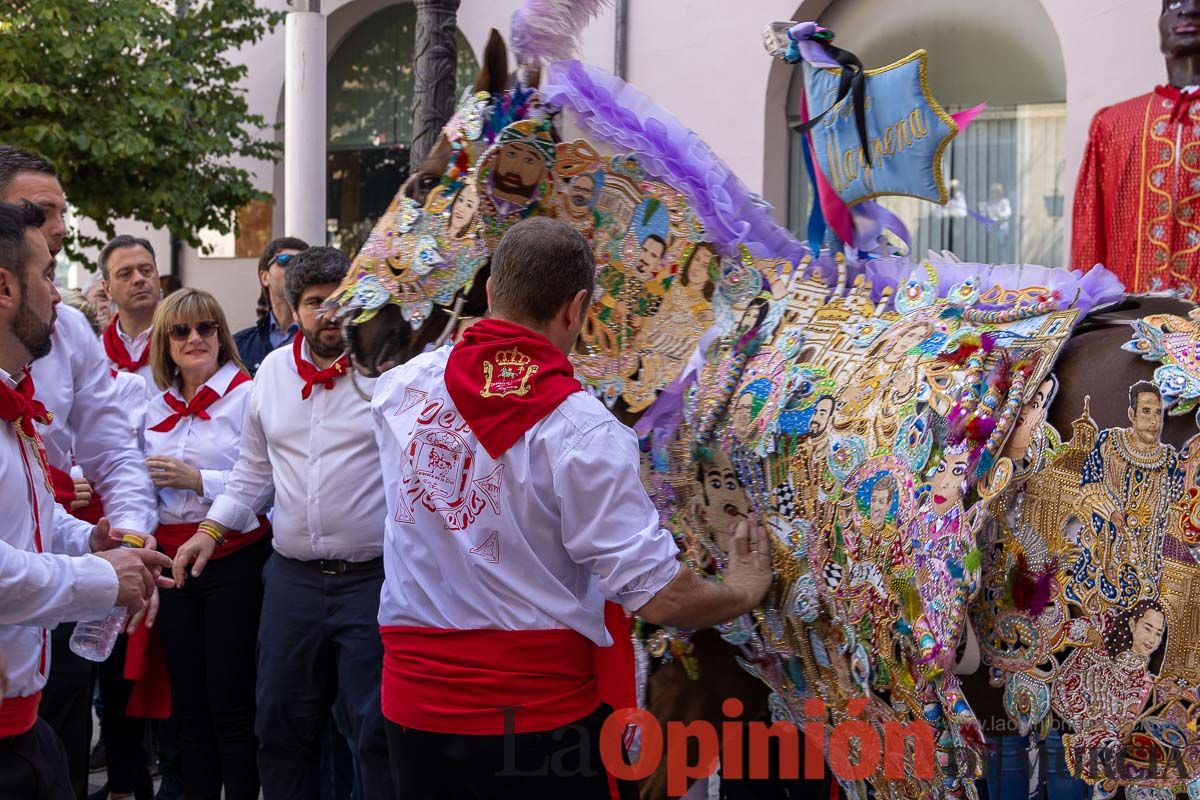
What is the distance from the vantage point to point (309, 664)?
4.04m

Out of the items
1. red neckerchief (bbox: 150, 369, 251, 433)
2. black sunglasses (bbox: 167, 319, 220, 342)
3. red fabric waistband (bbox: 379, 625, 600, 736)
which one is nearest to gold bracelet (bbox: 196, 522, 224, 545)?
red neckerchief (bbox: 150, 369, 251, 433)

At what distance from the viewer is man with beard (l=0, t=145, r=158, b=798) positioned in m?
3.67

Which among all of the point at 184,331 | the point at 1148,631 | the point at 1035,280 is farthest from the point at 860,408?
the point at 184,331

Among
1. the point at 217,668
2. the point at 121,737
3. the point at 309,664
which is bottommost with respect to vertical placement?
the point at 121,737

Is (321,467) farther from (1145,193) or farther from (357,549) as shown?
(1145,193)

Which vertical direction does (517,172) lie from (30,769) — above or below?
above

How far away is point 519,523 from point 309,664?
5.42 feet

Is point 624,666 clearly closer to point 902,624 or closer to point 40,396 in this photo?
point 902,624

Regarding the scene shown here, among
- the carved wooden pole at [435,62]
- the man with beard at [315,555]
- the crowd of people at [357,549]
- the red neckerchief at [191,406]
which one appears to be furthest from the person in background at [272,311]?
the crowd of people at [357,549]

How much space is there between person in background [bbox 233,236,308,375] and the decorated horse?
6.24ft

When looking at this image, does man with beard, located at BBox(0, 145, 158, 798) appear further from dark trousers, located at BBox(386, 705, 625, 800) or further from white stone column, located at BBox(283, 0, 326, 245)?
white stone column, located at BBox(283, 0, 326, 245)

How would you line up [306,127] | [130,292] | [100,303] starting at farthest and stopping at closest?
[306,127]
[100,303]
[130,292]

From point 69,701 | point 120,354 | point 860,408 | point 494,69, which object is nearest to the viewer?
point 860,408

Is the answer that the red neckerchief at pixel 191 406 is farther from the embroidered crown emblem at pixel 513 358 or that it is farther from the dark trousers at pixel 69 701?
the embroidered crown emblem at pixel 513 358
